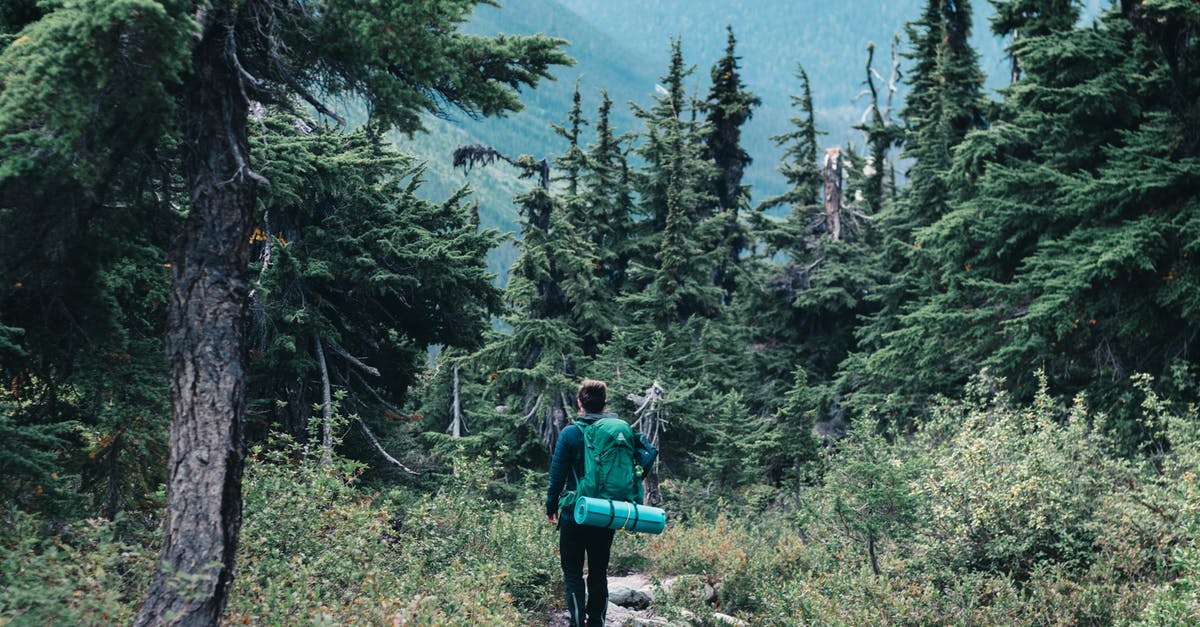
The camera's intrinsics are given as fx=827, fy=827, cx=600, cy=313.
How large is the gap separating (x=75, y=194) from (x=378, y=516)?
4700 mm

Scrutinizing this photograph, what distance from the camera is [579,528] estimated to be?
22.6ft

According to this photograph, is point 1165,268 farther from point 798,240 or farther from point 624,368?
point 798,240

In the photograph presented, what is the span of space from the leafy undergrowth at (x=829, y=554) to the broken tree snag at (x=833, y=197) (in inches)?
769

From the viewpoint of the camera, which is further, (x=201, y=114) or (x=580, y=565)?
(x=580, y=565)

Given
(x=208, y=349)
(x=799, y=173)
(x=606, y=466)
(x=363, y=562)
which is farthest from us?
(x=799, y=173)

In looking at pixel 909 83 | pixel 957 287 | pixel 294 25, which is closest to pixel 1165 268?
pixel 957 287

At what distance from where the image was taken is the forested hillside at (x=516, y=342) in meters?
5.43

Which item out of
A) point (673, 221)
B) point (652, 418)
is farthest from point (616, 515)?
point (673, 221)

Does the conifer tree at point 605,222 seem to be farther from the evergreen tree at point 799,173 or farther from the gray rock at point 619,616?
the gray rock at point 619,616

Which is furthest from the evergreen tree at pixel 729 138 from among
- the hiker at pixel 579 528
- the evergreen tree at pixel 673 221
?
the hiker at pixel 579 528

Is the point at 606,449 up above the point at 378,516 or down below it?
above

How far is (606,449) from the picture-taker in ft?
22.1

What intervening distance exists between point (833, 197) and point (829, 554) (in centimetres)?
2181

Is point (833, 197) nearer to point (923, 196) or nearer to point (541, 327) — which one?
point (923, 196)
